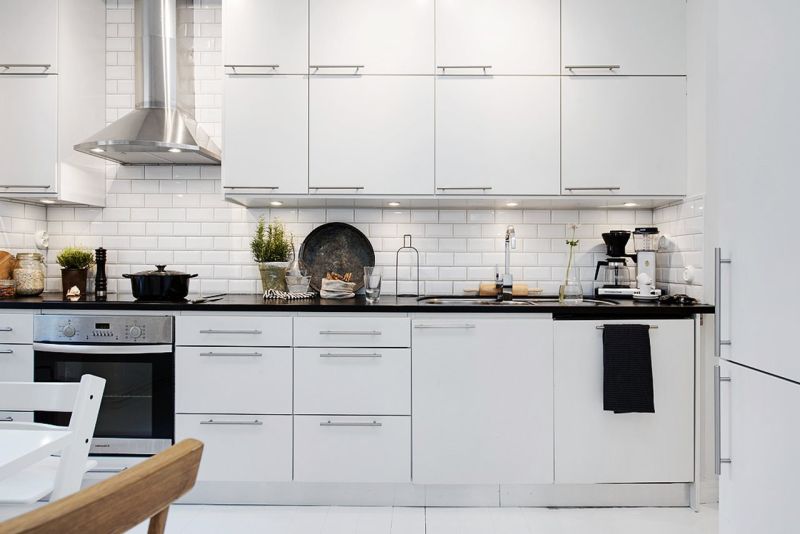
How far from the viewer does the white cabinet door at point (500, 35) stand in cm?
287

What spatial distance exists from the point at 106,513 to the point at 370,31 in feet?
9.15

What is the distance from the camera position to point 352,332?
2.62 metres

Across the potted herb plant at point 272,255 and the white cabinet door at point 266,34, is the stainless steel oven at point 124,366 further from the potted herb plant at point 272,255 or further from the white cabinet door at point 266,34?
→ the white cabinet door at point 266,34

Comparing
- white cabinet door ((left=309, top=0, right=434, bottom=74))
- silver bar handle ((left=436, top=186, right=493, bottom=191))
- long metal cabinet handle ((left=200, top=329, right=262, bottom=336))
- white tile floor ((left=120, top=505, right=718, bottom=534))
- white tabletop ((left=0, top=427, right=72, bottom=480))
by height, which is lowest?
white tile floor ((left=120, top=505, right=718, bottom=534))

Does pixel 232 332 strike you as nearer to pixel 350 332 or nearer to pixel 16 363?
pixel 350 332

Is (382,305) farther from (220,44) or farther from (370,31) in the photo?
(220,44)

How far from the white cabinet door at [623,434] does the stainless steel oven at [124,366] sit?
1920mm

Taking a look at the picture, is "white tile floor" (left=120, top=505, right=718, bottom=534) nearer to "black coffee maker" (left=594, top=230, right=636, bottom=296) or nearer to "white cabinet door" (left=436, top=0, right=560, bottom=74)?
"black coffee maker" (left=594, top=230, right=636, bottom=296)

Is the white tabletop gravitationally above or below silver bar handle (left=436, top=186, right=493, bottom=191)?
below

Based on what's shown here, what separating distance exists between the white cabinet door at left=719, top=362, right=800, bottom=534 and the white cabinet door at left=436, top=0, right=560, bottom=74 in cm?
188

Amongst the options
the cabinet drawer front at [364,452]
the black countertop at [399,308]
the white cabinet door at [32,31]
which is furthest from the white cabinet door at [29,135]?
the cabinet drawer front at [364,452]

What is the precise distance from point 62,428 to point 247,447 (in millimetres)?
1502

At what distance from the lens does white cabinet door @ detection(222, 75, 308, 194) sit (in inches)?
114

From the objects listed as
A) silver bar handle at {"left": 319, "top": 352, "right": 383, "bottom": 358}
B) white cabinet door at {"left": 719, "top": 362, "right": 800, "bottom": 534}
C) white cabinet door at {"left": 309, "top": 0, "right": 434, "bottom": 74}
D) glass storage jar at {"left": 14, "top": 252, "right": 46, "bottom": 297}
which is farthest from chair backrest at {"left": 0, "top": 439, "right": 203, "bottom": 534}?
glass storage jar at {"left": 14, "top": 252, "right": 46, "bottom": 297}
